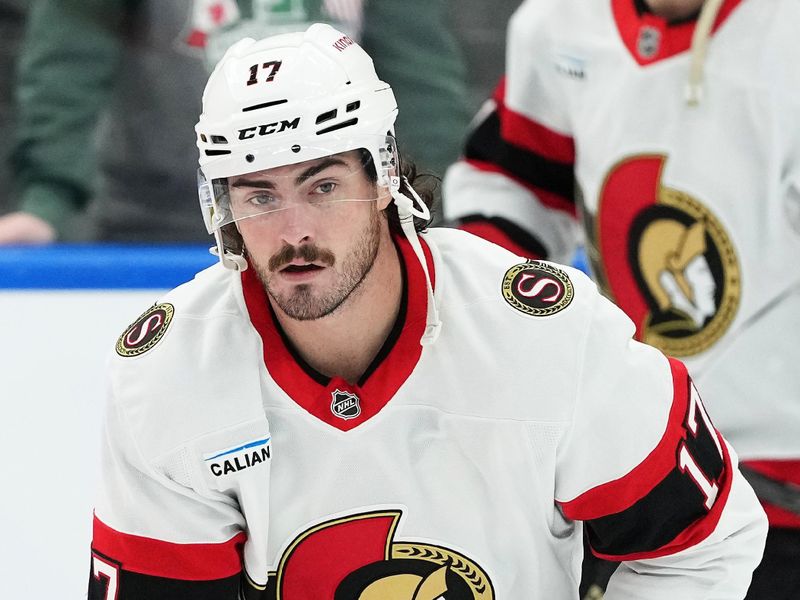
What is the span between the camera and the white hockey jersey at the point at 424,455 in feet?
4.53

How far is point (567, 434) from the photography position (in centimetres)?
137

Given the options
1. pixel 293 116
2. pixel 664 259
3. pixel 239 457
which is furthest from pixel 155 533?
pixel 664 259

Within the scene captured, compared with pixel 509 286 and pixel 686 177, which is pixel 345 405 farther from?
pixel 686 177

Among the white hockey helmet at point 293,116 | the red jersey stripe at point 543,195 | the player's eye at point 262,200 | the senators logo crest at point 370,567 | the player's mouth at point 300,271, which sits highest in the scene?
the white hockey helmet at point 293,116

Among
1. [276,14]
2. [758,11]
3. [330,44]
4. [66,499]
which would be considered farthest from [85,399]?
[758,11]

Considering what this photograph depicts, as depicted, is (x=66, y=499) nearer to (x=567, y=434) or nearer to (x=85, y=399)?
(x=85, y=399)

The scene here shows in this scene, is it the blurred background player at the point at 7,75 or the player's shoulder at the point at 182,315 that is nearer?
the player's shoulder at the point at 182,315

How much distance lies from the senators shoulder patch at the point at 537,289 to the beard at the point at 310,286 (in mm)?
154

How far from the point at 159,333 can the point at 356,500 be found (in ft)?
0.89

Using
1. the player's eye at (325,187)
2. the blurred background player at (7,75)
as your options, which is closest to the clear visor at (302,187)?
the player's eye at (325,187)

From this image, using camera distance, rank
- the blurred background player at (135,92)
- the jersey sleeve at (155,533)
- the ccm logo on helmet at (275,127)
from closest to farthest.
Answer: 1. the ccm logo on helmet at (275,127)
2. the jersey sleeve at (155,533)
3. the blurred background player at (135,92)

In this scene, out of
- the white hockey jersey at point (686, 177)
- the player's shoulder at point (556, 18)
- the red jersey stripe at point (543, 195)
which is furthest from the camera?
the red jersey stripe at point (543, 195)

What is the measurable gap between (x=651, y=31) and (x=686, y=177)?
0.20 metres

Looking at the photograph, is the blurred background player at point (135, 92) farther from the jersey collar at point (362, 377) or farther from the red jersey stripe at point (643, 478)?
the red jersey stripe at point (643, 478)
